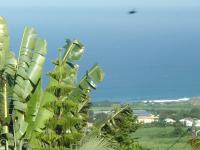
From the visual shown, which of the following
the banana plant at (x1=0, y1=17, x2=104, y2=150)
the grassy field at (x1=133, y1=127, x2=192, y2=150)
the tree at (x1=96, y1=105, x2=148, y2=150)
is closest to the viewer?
the banana plant at (x1=0, y1=17, x2=104, y2=150)

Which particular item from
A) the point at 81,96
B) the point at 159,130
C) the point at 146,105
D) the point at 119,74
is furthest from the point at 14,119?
the point at 119,74

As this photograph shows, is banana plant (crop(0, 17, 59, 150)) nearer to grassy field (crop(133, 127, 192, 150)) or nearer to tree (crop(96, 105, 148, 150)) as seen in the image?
tree (crop(96, 105, 148, 150))

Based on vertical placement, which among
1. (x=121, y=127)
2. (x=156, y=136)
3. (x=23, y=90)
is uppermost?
(x=156, y=136)

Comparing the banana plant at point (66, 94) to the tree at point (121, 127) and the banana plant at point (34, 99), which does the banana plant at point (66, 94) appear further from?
the tree at point (121, 127)

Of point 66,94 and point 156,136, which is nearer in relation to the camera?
point 66,94

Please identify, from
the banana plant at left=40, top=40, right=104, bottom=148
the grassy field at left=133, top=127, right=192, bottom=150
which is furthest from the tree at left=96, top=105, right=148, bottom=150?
the grassy field at left=133, top=127, right=192, bottom=150

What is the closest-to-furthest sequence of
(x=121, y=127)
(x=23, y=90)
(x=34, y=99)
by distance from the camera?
1. (x=23, y=90)
2. (x=34, y=99)
3. (x=121, y=127)

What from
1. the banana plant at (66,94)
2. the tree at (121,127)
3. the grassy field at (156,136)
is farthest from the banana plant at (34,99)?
the grassy field at (156,136)

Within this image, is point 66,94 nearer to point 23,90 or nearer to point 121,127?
point 23,90

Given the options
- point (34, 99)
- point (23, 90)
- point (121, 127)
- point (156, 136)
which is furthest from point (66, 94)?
point (156, 136)

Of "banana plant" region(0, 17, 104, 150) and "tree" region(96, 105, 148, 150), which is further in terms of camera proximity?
"tree" region(96, 105, 148, 150)

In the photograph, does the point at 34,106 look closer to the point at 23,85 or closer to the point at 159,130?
the point at 23,85
